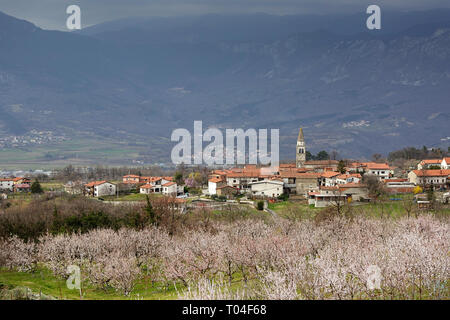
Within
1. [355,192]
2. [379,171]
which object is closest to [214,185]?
[355,192]

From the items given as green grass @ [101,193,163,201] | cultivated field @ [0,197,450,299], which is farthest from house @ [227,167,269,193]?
cultivated field @ [0,197,450,299]

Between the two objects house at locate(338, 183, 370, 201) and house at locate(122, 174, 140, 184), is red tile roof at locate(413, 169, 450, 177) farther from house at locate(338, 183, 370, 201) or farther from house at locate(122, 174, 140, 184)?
house at locate(122, 174, 140, 184)

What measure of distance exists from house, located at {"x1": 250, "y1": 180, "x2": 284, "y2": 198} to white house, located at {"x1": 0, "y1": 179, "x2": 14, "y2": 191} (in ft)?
121

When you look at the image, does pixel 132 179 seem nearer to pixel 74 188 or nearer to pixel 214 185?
pixel 74 188

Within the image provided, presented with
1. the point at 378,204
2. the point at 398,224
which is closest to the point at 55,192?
the point at 378,204

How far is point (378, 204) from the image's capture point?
182 ft

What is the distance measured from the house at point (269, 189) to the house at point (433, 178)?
52.3 feet

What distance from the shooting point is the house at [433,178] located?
211 ft

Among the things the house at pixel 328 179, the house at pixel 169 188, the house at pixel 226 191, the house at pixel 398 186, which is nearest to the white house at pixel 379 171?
the house at pixel 398 186

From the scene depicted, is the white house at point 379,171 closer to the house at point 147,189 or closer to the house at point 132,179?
the house at point 147,189

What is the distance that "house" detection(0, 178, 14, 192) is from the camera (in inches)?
3161

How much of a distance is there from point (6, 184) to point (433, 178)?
58234 mm
